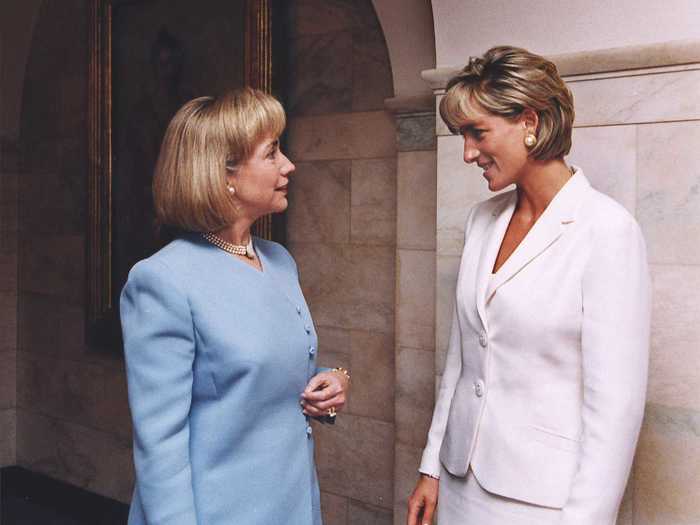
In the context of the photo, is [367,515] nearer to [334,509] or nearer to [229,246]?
[334,509]

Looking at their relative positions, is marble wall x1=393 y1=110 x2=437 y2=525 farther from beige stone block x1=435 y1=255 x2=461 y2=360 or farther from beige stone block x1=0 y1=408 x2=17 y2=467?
beige stone block x1=0 y1=408 x2=17 y2=467

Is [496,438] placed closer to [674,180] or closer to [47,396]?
[674,180]

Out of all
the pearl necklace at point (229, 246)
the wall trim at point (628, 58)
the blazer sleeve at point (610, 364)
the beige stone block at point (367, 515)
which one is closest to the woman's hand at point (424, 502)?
the blazer sleeve at point (610, 364)

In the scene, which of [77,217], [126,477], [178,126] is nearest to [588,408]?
[178,126]

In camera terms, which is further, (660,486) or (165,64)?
(165,64)

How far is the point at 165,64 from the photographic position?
14.3ft

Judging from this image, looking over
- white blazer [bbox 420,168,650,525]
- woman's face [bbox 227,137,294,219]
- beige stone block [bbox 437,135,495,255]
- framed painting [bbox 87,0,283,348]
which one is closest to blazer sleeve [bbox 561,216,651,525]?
white blazer [bbox 420,168,650,525]

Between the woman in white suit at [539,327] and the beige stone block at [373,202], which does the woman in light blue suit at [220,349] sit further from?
the beige stone block at [373,202]

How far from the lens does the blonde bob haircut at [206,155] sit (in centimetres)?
194

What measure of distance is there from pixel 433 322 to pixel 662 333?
45.4 inches

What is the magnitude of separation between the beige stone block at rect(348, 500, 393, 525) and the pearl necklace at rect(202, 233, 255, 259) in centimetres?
208

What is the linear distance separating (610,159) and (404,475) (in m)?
1.69

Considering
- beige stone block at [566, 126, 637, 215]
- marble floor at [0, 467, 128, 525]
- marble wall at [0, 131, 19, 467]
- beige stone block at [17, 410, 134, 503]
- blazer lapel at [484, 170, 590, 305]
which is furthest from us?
marble wall at [0, 131, 19, 467]

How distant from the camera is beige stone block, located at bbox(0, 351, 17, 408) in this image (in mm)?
5543
